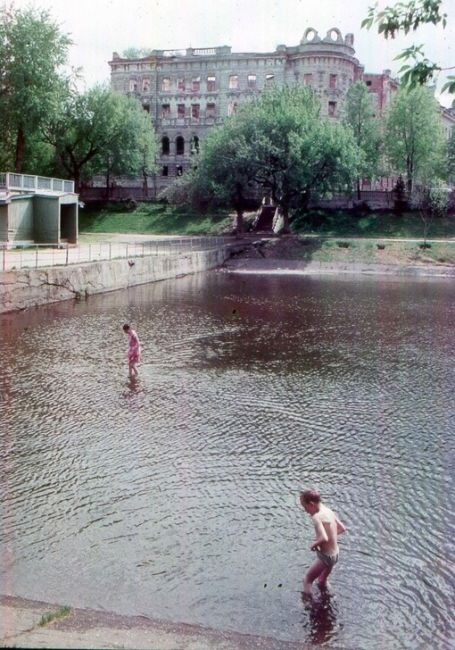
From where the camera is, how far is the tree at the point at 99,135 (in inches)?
3132

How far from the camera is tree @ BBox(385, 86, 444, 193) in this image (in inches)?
3088

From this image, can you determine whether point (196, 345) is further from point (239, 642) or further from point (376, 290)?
point (376, 290)

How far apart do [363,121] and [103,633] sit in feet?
259

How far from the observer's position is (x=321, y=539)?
1023cm

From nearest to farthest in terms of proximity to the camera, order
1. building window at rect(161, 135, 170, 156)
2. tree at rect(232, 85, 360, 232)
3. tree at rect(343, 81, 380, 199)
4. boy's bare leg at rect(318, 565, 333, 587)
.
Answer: boy's bare leg at rect(318, 565, 333, 587), tree at rect(232, 85, 360, 232), tree at rect(343, 81, 380, 199), building window at rect(161, 135, 170, 156)

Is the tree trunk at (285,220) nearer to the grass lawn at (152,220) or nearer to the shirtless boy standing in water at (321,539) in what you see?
the grass lawn at (152,220)

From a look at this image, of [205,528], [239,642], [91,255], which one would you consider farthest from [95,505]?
[91,255]

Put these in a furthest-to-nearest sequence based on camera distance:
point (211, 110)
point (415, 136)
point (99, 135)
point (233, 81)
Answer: point (211, 110) < point (233, 81) < point (99, 135) < point (415, 136)

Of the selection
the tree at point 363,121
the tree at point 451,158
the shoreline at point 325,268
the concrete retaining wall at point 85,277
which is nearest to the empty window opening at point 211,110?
the tree at point 363,121

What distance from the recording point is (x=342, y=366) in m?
25.2

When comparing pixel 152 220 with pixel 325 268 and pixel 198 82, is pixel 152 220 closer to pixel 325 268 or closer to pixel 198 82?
pixel 198 82

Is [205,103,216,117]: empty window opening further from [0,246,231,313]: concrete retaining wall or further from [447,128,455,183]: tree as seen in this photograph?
[0,246,231,313]: concrete retaining wall

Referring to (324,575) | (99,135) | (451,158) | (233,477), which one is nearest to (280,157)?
(451,158)

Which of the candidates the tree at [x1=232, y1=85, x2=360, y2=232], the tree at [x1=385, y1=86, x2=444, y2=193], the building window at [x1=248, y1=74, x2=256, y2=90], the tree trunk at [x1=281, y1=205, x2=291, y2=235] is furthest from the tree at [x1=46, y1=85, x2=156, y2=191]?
the tree at [x1=385, y1=86, x2=444, y2=193]
